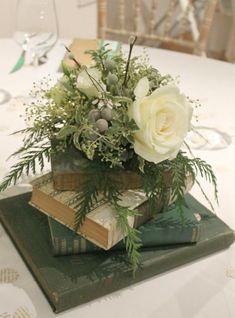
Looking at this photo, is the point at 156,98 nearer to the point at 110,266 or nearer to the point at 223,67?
the point at 110,266

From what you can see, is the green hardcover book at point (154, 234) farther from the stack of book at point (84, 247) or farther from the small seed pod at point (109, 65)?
the small seed pod at point (109, 65)

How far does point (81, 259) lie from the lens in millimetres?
737

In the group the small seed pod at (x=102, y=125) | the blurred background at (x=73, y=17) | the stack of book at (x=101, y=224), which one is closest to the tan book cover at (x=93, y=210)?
the stack of book at (x=101, y=224)

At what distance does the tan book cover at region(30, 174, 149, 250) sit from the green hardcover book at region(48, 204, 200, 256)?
1cm

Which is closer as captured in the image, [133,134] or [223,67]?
[133,134]

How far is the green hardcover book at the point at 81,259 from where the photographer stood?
694mm

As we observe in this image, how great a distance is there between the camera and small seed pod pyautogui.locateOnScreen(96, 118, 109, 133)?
27.6 inches

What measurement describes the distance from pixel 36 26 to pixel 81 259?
2.52 feet

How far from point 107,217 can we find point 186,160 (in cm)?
17

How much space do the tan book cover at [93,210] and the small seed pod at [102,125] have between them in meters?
0.11

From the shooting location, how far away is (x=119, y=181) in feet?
2.47

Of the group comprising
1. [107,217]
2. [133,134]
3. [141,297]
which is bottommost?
[141,297]

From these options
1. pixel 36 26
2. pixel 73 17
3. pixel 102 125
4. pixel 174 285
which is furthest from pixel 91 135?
pixel 73 17

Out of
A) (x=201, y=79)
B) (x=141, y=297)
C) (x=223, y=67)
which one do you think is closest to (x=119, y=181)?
(x=141, y=297)
